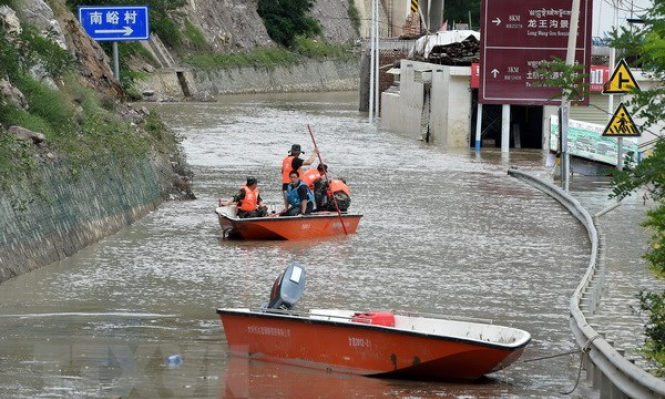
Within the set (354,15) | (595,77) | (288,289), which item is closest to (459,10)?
(354,15)

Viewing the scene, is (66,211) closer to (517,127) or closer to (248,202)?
(248,202)

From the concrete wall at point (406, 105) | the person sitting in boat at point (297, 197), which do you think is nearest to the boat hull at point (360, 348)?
the person sitting in boat at point (297, 197)

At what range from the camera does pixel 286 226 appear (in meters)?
22.2

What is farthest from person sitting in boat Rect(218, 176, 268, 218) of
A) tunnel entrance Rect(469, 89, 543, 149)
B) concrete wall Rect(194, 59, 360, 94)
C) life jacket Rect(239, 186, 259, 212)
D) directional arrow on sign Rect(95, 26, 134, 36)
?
concrete wall Rect(194, 59, 360, 94)

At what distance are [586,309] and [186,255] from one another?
26.1ft

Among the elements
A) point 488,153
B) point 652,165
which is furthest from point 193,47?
point 652,165

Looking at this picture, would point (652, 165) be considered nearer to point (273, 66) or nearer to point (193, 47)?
point (193, 47)

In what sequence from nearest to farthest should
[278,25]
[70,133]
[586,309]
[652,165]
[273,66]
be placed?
[652,165] → [586,309] → [70,133] → [273,66] → [278,25]

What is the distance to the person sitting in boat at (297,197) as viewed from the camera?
896 inches

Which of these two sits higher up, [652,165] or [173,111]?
[652,165]

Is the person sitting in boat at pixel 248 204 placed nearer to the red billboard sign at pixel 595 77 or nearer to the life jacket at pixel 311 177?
the life jacket at pixel 311 177

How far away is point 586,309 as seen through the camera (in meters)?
14.3

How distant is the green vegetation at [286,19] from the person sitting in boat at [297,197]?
75.0 m

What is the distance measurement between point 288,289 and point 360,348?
1211 mm
